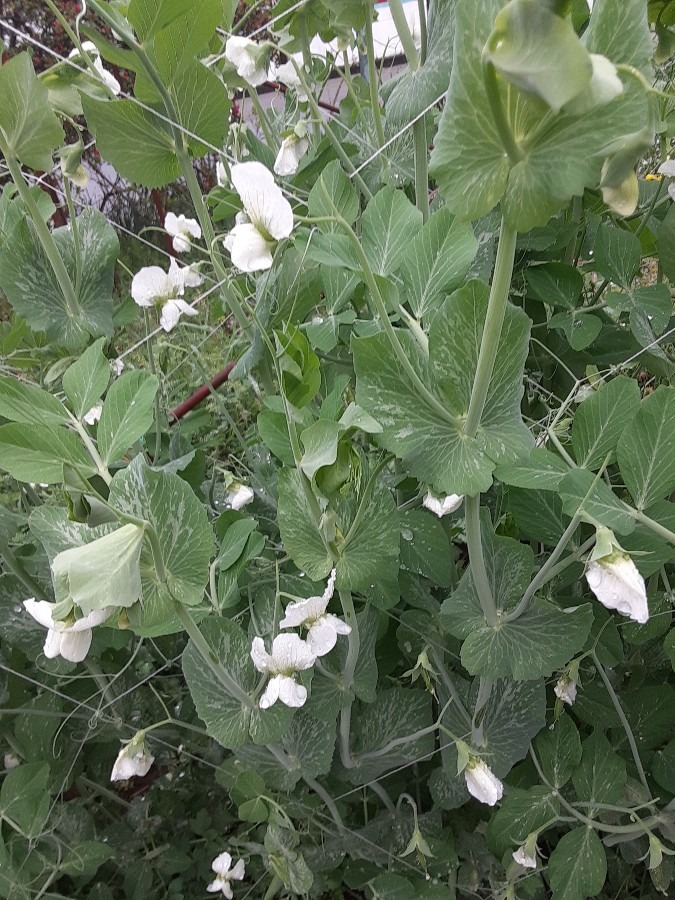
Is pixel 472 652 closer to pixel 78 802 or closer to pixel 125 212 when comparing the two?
pixel 78 802

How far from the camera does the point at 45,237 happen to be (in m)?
0.68

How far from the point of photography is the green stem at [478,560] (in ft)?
1.80

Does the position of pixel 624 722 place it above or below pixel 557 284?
below

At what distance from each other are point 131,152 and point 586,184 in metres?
0.48

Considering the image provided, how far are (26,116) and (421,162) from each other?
1.24 ft

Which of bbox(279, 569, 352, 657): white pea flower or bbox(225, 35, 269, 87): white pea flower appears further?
bbox(225, 35, 269, 87): white pea flower

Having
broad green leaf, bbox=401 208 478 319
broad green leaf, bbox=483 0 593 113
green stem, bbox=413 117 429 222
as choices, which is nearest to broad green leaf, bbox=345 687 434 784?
broad green leaf, bbox=401 208 478 319

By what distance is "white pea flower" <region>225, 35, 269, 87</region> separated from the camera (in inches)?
26.6

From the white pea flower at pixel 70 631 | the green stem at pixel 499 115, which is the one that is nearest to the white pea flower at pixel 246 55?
the green stem at pixel 499 115

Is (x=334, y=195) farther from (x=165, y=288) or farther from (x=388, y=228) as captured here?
(x=165, y=288)

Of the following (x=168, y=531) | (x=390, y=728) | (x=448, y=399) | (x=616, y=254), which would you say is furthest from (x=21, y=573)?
(x=616, y=254)

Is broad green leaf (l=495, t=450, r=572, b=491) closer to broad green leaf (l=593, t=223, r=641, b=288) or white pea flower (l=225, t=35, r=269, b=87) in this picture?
broad green leaf (l=593, t=223, r=641, b=288)

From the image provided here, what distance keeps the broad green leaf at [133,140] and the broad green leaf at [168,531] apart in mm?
318

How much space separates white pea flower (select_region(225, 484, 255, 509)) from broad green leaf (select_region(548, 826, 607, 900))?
0.55m
